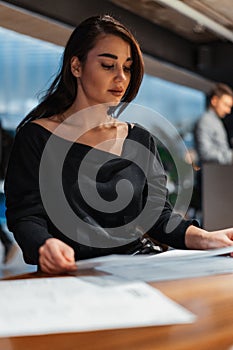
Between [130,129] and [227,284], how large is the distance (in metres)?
0.66

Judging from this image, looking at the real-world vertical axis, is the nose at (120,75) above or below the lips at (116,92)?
above

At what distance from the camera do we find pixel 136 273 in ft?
3.25

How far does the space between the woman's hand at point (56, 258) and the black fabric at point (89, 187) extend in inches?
5.0

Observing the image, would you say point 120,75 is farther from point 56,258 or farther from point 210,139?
point 210,139

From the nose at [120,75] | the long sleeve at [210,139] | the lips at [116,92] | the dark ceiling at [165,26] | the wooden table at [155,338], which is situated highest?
the dark ceiling at [165,26]

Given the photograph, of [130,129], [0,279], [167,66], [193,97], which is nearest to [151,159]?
[130,129]

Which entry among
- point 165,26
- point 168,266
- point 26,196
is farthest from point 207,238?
point 165,26

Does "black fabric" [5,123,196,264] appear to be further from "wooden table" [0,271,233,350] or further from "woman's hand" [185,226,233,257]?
"wooden table" [0,271,233,350]

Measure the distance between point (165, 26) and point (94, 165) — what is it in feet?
17.6

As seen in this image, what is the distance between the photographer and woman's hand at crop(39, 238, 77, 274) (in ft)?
3.10

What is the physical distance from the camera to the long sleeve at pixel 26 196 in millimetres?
1078

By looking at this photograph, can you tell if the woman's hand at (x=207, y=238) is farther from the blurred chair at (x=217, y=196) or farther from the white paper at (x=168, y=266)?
the blurred chair at (x=217, y=196)

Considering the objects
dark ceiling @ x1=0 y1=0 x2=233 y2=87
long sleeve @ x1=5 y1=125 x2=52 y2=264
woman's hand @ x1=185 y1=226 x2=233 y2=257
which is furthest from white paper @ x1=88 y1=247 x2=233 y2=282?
dark ceiling @ x1=0 y1=0 x2=233 y2=87

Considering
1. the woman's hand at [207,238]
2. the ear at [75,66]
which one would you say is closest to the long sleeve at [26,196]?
the ear at [75,66]
